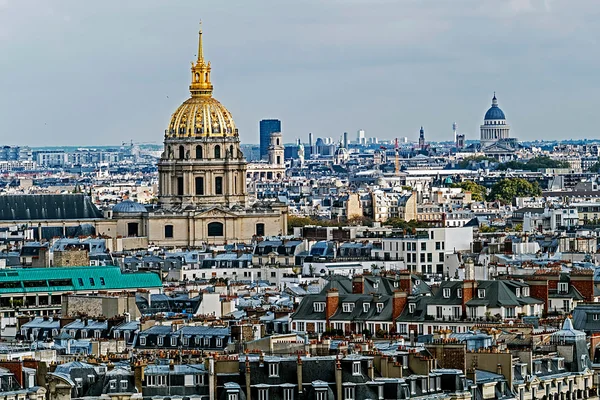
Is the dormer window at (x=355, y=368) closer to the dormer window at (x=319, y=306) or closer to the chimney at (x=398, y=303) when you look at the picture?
the chimney at (x=398, y=303)

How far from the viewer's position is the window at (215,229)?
14662 cm

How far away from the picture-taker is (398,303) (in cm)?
6234

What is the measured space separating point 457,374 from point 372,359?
4.69ft

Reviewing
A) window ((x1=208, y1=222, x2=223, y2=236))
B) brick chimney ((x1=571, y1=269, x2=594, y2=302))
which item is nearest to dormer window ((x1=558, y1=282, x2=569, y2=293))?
brick chimney ((x1=571, y1=269, x2=594, y2=302))

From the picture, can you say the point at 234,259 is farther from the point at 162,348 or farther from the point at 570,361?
the point at 570,361

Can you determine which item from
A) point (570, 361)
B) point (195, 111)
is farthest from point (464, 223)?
point (570, 361)

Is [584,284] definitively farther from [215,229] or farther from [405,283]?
[215,229]

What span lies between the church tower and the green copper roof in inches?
2662

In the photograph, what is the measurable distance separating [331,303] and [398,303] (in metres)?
1.71

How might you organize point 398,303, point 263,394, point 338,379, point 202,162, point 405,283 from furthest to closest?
point 202,162
point 405,283
point 398,303
point 338,379
point 263,394

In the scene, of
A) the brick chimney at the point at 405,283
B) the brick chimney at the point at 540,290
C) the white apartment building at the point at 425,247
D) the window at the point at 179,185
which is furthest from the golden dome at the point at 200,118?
the brick chimney at the point at 540,290

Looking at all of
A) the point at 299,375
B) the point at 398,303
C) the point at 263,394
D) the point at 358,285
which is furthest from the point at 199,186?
the point at 263,394

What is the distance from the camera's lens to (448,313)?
61.8 meters

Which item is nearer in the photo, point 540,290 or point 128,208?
point 540,290
